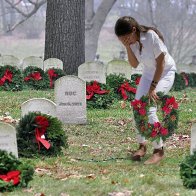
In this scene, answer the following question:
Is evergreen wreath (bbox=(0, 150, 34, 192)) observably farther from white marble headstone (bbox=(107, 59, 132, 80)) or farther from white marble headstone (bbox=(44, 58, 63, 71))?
white marble headstone (bbox=(44, 58, 63, 71))

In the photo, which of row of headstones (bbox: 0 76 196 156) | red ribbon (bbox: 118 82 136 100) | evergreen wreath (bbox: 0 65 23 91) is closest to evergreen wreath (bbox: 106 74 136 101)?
red ribbon (bbox: 118 82 136 100)

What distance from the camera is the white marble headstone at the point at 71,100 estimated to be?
11.1m

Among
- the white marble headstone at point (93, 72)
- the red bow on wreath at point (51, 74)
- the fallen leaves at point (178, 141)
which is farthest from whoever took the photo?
the red bow on wreath at point (51, 74)

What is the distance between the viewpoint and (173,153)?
8.73m

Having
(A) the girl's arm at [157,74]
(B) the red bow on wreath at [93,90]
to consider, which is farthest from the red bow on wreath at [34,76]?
(A) the girl's arm at [157,74]

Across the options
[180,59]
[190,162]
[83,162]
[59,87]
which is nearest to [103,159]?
[83,162]

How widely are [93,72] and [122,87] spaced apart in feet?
2.54

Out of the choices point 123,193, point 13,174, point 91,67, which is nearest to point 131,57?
point 123,193

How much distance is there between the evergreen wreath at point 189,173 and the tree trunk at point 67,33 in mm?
10511

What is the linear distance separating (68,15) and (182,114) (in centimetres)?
588

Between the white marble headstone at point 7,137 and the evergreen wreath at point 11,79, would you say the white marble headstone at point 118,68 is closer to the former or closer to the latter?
the evergreen wreath at point 11,79

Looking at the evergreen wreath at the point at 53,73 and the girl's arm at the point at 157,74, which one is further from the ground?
the evergreen wreath at the point at 53,73

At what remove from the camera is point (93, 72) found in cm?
1462

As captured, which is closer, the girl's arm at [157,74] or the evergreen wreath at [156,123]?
the girl's arm at [157,74]
